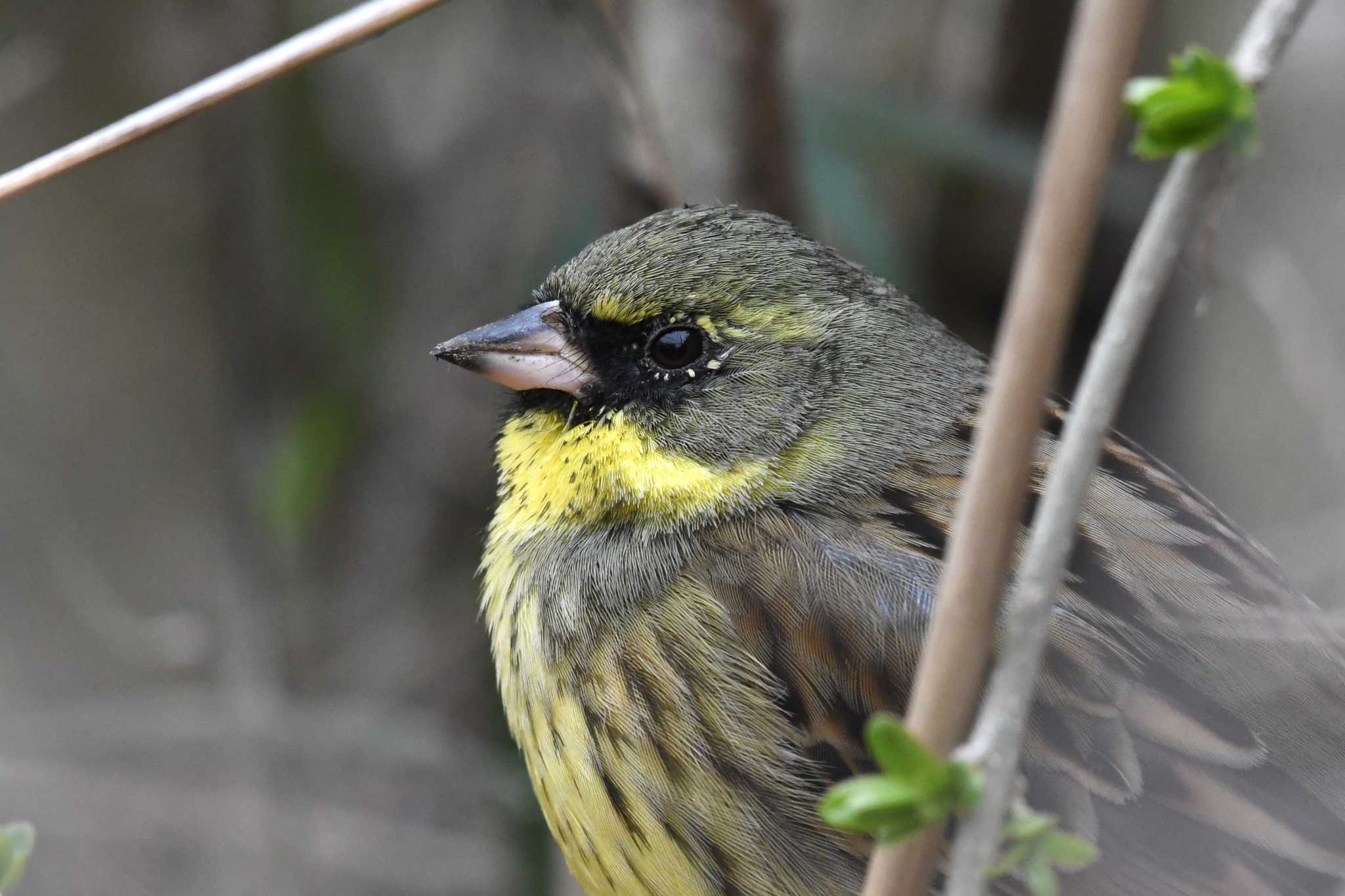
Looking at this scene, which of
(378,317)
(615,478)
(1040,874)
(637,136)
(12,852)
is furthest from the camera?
(378,317)

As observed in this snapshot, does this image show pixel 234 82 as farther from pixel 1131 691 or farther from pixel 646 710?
pixel 1131 691

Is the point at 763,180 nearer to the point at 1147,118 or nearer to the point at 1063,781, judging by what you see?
the point at 1063,781

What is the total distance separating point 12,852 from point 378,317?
2.50 m

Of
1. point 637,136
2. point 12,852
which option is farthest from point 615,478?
point 637,136

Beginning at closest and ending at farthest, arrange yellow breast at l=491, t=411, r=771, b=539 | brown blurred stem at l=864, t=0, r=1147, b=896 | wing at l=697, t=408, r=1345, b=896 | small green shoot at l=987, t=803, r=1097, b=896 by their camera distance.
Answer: brown blurred stem at l=864, t=0, r=1147, b=896, small green shoot at l=987, t=803, r=1097, b=896, wing at l=697, t=408, r=1345, b=896, yellow breast at l=491, t=411, r=771, b=539

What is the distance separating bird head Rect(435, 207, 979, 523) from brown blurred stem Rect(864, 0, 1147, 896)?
1089 mm

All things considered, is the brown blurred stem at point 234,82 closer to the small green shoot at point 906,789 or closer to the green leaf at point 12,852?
the green leaf at point 12,852

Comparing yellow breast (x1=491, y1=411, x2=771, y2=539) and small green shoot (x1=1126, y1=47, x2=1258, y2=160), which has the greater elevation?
small green shoot (x1=1126, y1=47, x2=1258, y2=160)

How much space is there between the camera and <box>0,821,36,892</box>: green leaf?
1237 millimetres

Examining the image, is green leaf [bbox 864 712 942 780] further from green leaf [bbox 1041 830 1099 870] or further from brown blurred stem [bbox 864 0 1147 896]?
green leaf [bbox 1041 830 1099 870]

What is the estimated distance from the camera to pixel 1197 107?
2.89ft

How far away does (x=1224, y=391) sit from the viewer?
3.39m

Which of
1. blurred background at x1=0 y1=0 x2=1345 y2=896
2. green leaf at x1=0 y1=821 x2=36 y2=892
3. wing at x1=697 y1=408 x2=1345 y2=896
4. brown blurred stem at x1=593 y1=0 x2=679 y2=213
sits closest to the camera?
green leaf at x1=0 y1=821 x2=36 y2=892

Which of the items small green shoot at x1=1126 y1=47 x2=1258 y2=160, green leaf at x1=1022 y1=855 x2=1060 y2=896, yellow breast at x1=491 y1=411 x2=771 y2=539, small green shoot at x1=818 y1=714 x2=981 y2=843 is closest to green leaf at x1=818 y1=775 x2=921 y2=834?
small green shoot at x1=818 y1=714 x2=981 y2=843
